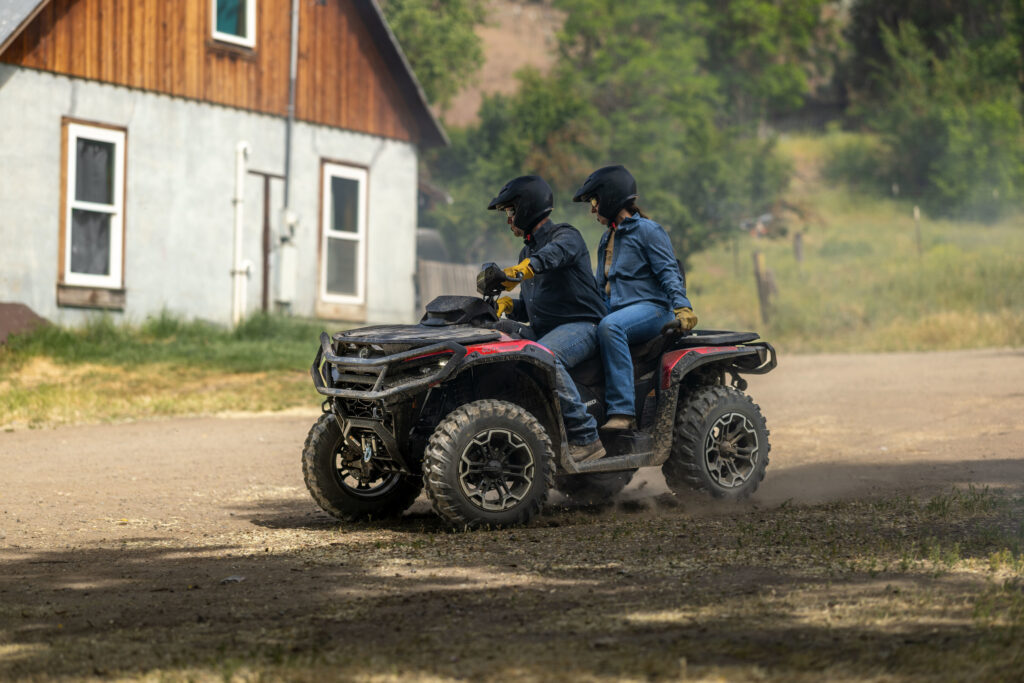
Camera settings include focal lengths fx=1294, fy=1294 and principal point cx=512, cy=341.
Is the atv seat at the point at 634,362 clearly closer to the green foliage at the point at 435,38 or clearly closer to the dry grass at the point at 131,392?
the dry grass at the point at 131,392

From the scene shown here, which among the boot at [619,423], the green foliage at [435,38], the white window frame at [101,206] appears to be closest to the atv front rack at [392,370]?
the boot at [619,423]

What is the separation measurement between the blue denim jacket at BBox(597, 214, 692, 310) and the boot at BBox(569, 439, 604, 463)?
0.95 m

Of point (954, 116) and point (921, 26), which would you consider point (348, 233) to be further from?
point (921, 26)

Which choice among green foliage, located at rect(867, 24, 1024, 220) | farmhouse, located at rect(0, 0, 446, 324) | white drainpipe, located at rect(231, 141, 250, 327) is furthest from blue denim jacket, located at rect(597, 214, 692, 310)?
green foliage, located at rect(867, 24, 1024, 220)

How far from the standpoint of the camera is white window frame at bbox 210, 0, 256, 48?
18984mm

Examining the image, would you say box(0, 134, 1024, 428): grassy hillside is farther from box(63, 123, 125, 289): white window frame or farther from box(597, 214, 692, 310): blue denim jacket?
box(597, 214, 692, 310): blue denim jacket

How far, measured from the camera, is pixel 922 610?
463 centimetres

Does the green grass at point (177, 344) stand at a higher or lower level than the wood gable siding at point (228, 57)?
lower

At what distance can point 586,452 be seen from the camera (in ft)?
24.1

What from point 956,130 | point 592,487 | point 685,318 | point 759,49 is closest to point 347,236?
point 592,487

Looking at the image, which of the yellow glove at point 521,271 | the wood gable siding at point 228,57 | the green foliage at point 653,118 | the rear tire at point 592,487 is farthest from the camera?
the green foliage at point 653,118

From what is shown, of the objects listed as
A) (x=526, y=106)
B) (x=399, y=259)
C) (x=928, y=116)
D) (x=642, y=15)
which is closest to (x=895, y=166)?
(x=928, y=116)

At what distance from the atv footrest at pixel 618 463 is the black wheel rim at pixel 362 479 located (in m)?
1.08

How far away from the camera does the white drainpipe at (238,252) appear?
19.2m
